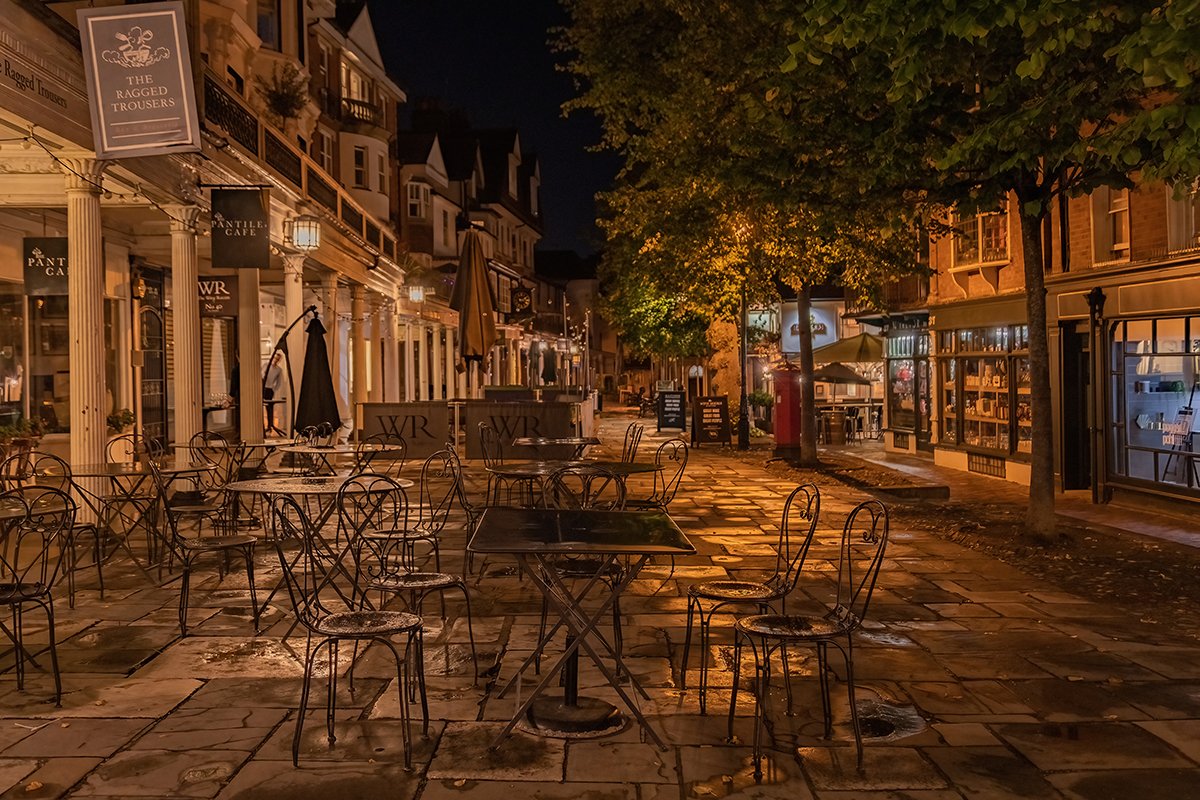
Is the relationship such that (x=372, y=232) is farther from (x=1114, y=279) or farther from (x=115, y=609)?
(x=115, y=609)

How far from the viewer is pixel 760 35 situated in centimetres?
1487

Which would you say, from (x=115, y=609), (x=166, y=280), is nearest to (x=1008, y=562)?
(x=115, y=609)

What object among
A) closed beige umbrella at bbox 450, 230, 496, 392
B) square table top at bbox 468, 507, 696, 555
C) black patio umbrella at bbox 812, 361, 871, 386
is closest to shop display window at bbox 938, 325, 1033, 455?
black patio umbrella at bbox 812, 361, 871, 386

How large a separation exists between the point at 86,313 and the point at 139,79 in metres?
2.48

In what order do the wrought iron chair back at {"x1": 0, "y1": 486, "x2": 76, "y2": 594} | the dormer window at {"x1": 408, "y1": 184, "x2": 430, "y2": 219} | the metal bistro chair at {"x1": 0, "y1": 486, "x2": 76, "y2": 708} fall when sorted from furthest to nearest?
1. the dormer window at {"x1": 408, "y1": 184, "x2": 430, "y2": 219}
2. the wrought iron chair back at {"x1": 0, "y1": 486, "x2": 76, "y2": 594}
3. the metal bistro chair at {"x1": 0, "y1": 486, "x2": 76, "y2": 708}

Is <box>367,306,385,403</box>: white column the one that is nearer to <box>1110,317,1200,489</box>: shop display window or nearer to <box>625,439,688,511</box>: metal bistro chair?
<box>625,439,688,511</box>: metal bistro chair

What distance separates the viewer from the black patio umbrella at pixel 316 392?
45.2 ft

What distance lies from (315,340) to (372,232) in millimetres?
11913

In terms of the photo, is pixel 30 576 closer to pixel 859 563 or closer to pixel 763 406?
pixel 859 563

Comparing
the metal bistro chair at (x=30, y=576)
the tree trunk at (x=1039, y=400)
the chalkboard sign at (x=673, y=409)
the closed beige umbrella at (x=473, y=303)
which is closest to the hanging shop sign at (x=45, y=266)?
the metal bistro chair at (x=30, y=576)


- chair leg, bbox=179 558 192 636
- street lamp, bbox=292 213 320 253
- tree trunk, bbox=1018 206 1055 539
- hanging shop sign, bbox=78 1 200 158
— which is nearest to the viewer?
chair leg, bbox=179 558 192 636

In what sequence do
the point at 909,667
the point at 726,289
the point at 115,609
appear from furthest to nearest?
the point at 726,289
the point at 115,609
the point at 909,667

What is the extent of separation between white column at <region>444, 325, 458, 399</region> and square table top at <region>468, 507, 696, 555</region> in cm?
3178

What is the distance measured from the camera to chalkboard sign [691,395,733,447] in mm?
24344
